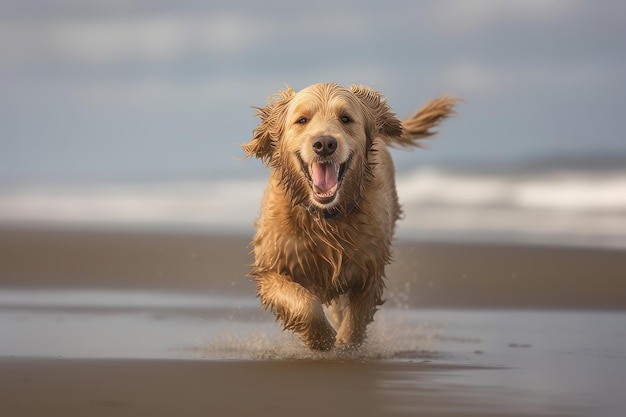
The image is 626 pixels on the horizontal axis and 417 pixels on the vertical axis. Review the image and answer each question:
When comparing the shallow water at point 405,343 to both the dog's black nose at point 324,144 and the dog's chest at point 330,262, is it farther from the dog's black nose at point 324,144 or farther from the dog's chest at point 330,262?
the dog's black nose at point 324,144

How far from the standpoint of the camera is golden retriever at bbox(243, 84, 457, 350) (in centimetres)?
767

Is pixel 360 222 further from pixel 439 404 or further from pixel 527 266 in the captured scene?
pixel 527 266

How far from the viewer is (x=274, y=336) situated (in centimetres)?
943

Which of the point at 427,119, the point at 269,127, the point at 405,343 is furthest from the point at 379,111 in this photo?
the point at 427,119

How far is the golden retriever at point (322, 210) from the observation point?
7.67 m

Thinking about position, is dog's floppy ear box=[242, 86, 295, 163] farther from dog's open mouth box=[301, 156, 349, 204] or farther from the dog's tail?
the dog's tail

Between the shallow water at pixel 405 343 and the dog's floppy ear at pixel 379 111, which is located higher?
the dog's floppy ear at pixel 379 111

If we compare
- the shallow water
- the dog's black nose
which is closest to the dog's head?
the dog's black nose

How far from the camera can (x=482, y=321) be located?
34.4 ft

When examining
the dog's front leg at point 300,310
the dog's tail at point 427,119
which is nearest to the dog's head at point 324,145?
the dog's front leg at point 300,310

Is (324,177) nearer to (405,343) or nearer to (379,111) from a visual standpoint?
(379,111)

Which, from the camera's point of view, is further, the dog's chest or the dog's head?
the dog's chest

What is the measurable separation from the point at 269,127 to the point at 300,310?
1224 mm

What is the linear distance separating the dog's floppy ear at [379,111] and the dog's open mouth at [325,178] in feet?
2.04
